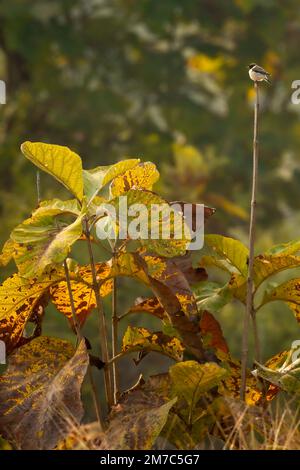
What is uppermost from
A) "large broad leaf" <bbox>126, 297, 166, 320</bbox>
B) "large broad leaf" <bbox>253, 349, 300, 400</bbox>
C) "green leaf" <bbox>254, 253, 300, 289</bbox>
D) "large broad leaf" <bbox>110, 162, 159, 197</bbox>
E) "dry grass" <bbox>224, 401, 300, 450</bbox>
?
"large broad leaf" <bbox>110, 162, 159, 197</bbox>

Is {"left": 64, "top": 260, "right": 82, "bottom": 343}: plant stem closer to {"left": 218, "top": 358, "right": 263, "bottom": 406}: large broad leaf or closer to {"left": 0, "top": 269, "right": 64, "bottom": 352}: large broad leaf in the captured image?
{"left": 0, "top": 269, "right": 64, "bottom": 352}: large broad leaf

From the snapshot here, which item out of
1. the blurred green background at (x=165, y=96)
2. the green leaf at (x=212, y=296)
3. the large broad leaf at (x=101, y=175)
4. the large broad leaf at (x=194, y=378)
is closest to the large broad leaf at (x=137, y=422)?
the large broad leaf at (x=194, y=378)

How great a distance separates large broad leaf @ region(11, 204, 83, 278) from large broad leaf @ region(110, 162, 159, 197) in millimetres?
125

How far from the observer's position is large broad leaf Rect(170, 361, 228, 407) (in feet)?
3.69

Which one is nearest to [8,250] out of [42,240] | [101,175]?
[42,240]

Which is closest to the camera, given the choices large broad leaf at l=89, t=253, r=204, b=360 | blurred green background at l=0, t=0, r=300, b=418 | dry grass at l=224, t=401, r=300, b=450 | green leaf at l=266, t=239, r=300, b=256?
dry grass at l=224, t=401, r=300, b=450

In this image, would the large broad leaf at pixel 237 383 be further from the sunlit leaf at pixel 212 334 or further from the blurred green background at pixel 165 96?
the blurred green background at pixel 165 96

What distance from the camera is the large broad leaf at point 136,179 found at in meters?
1.31

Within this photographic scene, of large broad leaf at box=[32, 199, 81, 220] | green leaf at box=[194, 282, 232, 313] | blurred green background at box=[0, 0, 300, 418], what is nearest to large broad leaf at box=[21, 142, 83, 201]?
large broad leaf at box=[32, 199, 81, 220]

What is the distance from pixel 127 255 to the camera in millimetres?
1211

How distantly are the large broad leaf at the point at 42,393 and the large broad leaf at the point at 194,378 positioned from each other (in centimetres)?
11
